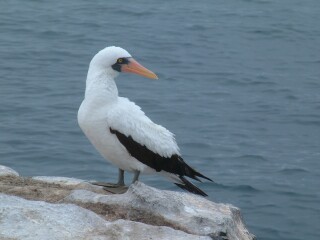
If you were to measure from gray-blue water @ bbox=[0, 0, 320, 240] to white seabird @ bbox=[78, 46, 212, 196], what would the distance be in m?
4.23

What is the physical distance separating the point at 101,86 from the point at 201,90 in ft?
34.5

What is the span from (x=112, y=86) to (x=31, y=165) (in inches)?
242

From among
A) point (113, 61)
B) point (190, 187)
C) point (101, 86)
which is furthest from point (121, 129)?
point (190, 187)

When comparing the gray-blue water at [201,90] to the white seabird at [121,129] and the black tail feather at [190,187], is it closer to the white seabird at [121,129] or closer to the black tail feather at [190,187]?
the black tail feather at [190,187]

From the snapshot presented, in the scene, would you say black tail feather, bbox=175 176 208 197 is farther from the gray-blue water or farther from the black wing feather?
the gray-blue water

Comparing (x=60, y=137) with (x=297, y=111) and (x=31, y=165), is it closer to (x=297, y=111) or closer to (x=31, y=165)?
A: (x=31, y=165)

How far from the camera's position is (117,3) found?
25.5 m

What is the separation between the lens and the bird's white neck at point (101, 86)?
8.12 meters

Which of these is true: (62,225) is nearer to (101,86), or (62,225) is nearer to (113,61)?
(101,86)

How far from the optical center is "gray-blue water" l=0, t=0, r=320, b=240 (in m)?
14.2

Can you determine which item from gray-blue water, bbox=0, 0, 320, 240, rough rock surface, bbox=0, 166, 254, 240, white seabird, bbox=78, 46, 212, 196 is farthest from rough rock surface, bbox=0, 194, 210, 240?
gray-blue water, bbox=0, 0, 320, 240

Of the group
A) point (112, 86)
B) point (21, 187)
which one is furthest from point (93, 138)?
point (21, 187)

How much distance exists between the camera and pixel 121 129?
320 inches

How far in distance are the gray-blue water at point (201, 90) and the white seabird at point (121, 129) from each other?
4235 millimetres
